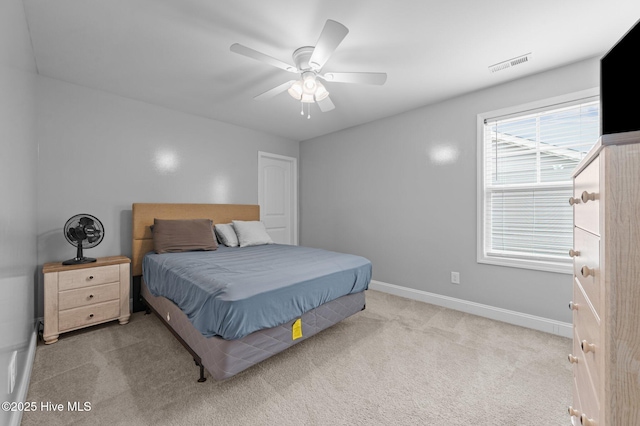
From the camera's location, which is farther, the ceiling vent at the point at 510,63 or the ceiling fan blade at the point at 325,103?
the ceiling fan blade at the point at 325,103

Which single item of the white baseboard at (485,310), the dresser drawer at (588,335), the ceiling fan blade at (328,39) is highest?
the ceiling fan blade at (328,39)

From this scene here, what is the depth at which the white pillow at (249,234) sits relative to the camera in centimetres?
363

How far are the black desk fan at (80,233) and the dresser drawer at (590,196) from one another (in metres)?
3.56

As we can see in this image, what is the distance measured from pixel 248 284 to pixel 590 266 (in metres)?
1.70

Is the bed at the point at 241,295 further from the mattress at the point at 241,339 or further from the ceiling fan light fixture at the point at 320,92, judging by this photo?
the ceiling fan light fixture at the point at 320,92

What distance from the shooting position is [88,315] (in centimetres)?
258

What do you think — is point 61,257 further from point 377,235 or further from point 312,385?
point 377,235

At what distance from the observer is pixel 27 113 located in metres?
2.05

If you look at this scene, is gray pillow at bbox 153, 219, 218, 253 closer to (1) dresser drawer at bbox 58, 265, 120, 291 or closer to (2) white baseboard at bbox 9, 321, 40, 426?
(1) dresser drawer at bbox 58, 265, 120, 291

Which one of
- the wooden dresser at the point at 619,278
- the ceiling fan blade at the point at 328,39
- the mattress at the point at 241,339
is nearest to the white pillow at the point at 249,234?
the mattress at the point at 241,339

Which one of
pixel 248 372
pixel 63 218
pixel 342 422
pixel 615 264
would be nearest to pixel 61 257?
pixel 63 218

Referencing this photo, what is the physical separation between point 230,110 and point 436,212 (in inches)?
118

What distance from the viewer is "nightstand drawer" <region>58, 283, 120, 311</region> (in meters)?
2.45

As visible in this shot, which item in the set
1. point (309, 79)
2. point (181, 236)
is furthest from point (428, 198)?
point (181, 236)
